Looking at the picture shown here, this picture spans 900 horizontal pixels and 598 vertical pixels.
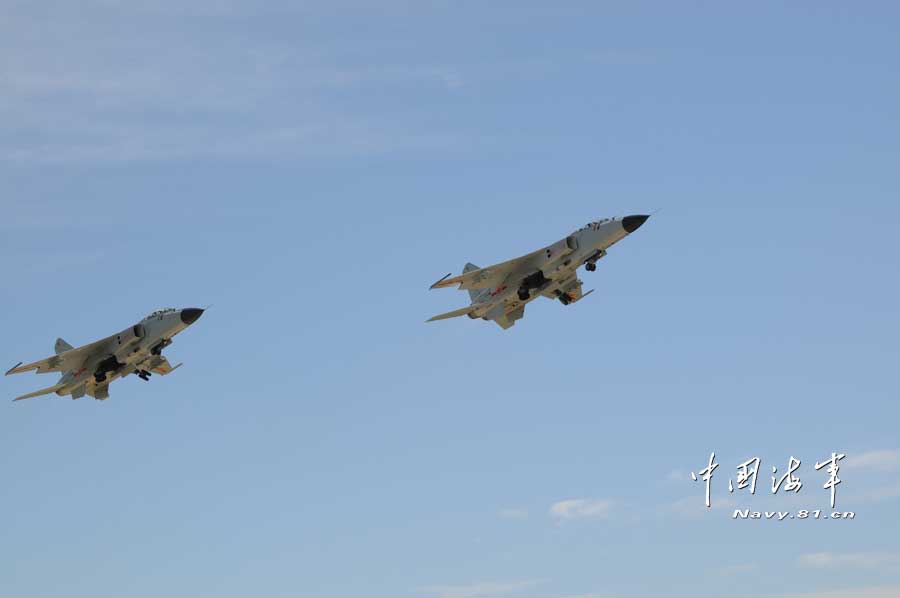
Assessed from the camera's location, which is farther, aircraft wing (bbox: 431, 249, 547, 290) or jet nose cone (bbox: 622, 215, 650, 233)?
aircraft wing (bbox: 431, 249, 547, 290)

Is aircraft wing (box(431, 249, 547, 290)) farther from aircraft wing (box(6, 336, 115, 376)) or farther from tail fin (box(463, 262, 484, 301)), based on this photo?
aircraft wing (box(6, 336, 115, 376))

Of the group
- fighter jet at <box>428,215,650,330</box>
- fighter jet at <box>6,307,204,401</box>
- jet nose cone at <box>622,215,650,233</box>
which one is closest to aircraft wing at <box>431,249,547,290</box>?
fighter jet at <box>428,215,650,330</box>

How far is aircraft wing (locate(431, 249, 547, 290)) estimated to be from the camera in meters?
119

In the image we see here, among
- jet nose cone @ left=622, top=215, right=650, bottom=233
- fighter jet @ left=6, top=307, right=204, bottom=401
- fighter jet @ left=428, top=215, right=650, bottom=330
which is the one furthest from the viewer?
fighter jet @ left=6, top=307, right=204, bottom=401

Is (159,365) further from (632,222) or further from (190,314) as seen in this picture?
(632,222)

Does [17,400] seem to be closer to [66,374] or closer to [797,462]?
[66,374]

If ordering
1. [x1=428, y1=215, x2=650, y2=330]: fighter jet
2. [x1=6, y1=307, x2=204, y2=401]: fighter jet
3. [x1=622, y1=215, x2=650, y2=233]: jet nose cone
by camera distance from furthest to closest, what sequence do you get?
1. [x1=6, y1=307, x2=204, y2=401]: fighter jet
2. [x1=428, y1=215, x2=650, y2=330]: fighter jet
3. [x1=622, y1=215, x2=650, y2=233]: jet nose cone

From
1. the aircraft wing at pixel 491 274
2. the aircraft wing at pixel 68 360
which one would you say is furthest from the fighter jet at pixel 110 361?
the aircraft wing at pixel 491 274

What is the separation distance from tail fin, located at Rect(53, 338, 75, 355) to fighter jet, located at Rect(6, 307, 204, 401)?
683 millimetres

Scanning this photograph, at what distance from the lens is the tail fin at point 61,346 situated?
126938 mm

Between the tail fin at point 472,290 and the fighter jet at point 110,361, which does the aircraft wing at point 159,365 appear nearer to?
the fighter jet at point 110,361

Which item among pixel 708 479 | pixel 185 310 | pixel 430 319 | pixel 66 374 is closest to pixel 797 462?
pixel 708 479

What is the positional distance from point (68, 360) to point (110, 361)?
303 centimetres

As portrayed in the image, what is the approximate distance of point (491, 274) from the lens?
120 meters
